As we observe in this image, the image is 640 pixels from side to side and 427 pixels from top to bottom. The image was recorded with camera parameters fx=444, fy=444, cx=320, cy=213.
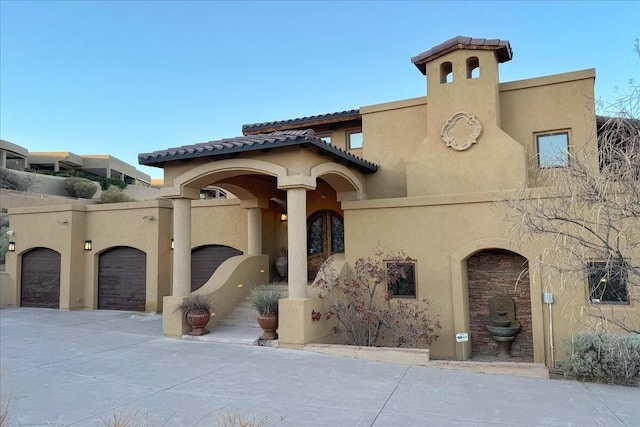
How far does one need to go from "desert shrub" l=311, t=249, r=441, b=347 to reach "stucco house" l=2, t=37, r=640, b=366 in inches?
14.1

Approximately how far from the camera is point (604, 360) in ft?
25.2

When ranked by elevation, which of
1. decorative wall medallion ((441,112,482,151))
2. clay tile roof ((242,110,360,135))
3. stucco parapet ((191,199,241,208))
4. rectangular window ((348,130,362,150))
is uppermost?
clay tile roof ((242,110,360,135))

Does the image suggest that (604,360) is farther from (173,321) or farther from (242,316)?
(173,321)

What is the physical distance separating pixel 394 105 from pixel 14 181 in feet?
132

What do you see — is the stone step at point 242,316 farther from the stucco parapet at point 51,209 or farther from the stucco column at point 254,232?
the stucco parapet at point 51,209

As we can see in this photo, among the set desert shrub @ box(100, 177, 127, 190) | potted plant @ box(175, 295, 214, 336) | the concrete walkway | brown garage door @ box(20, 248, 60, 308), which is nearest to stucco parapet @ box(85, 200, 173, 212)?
brown garage door @ box(20, 248, 60, 308)

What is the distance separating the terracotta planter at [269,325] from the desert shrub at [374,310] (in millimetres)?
948

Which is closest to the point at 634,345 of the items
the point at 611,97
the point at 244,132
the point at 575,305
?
the point at 575,305

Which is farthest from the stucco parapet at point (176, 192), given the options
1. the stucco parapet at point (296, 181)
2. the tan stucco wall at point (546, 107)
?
the tan stucco wall at point (546, 107)

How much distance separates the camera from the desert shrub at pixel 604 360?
24.8ft

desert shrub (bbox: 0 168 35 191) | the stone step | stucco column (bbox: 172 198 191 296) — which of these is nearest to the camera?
stucco column (bbox: 172 198 191 296)

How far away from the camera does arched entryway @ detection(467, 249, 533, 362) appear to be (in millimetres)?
11133

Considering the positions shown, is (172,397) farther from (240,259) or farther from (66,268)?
(66,268)

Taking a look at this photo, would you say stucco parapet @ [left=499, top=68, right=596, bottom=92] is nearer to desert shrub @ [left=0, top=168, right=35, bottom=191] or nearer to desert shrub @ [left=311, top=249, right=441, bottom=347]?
desert shrub @ [left=311, top=249, right=441, bottom=347]
